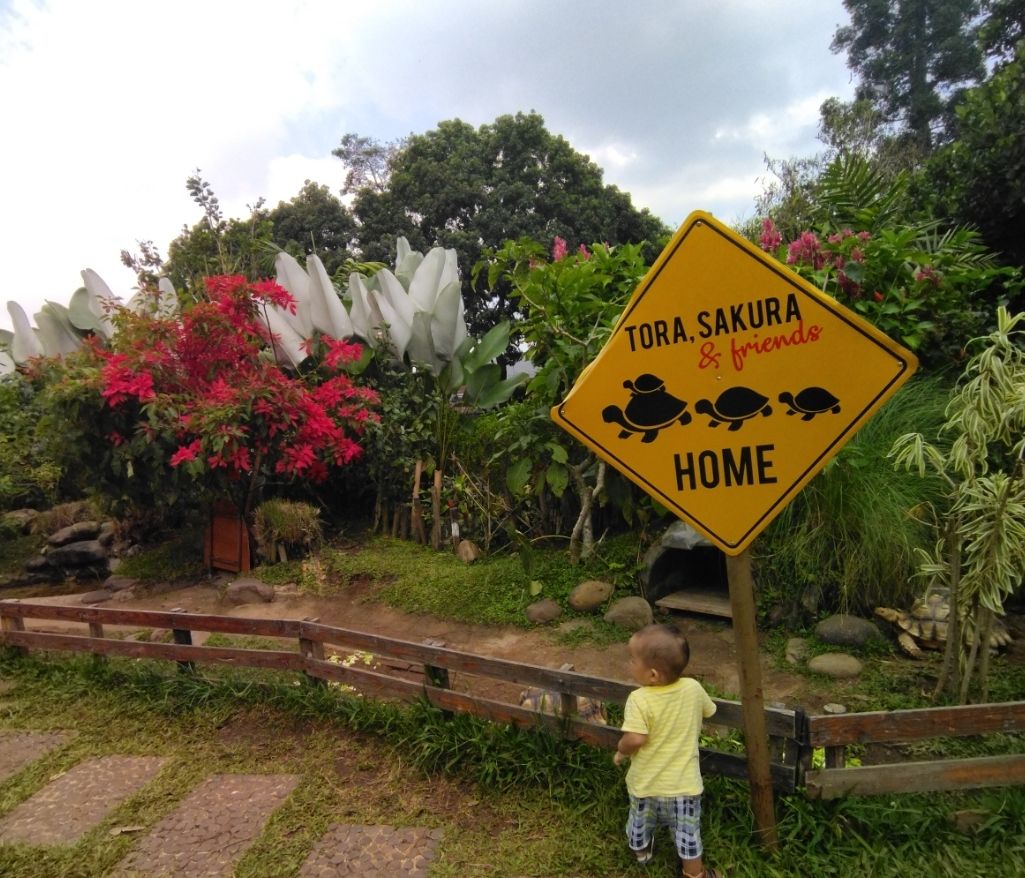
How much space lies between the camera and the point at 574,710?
9.83 ft

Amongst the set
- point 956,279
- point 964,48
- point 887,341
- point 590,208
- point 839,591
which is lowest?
point 839,591

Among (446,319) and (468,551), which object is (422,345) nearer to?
(446,319)

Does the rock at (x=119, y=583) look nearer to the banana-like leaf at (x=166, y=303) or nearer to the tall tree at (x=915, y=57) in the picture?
the banana-like leaf at (x=166, y=303)

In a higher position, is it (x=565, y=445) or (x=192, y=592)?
(x=565, y=445)

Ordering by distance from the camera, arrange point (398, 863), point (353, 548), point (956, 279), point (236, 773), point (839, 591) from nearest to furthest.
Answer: point (398, 863)
point (236, 773)
point (839, 591)
point (956, 279)
point (353, 548)

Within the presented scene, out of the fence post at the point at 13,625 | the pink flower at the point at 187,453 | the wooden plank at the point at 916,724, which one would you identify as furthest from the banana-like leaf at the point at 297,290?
the wooden plank at the point at 916,724

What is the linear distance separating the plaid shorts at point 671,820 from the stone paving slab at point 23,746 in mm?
3187

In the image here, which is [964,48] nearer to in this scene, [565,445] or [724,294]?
[565,445]

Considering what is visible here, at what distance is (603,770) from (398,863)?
35.5 inches

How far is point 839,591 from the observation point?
167 inches

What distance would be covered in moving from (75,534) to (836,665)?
9.09 meters

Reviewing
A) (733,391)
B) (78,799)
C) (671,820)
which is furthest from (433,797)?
(733,391)

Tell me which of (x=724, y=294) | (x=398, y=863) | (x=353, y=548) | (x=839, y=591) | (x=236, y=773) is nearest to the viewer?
(x=724, y=294)

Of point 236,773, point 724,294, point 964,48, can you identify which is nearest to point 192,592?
point 236,773
